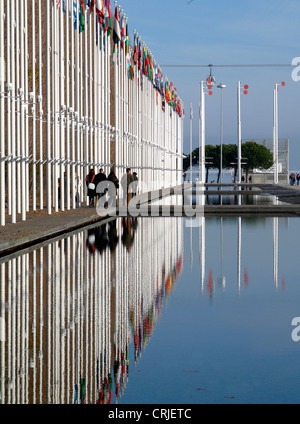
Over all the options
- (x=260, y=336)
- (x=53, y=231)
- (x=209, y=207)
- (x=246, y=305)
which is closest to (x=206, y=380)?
(x=260, y=336)

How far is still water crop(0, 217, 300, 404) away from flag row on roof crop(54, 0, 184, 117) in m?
23.6

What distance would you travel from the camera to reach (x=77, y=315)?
10.3 meters

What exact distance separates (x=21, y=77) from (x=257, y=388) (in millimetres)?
25949

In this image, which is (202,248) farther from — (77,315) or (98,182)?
(98,182)

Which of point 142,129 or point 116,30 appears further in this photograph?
point 142,129

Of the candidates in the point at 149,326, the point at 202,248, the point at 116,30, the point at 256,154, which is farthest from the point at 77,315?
the point at 256,154

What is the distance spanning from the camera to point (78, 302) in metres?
11.3

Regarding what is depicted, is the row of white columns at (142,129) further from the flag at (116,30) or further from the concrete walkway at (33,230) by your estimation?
the concrete walkway at (33,230)

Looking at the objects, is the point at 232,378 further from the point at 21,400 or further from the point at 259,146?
the point at 259,146

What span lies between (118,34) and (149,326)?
43306 mm

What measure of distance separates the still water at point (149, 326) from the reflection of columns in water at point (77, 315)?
2 centimetres

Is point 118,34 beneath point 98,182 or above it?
above

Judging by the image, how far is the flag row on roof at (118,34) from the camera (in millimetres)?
41781
